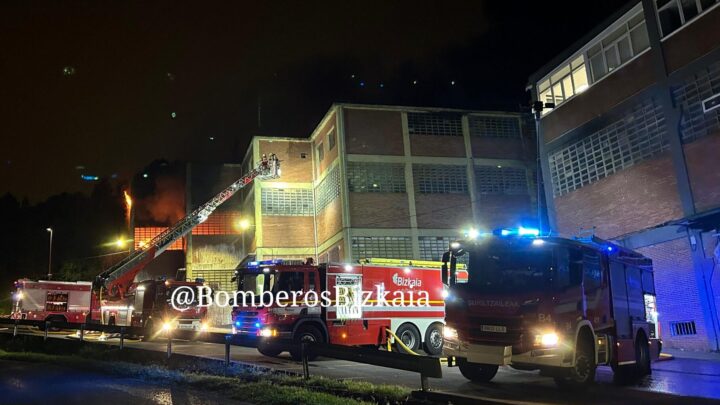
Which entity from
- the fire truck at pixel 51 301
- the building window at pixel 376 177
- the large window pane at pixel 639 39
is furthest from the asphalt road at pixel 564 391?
the fire truck at pixel 51 301

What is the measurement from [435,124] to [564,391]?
23.9m

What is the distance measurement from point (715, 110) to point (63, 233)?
256ft

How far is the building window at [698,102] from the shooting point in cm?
1531

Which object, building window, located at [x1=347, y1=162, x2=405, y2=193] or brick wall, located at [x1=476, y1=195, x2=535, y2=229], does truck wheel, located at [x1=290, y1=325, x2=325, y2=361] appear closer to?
building window, located at [x1=347, y1=162, x2=405, y2=193]

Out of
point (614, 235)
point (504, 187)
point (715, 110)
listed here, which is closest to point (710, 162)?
point (715, 110)

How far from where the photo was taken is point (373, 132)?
30.3 m

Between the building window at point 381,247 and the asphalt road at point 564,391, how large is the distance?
15.4 meters

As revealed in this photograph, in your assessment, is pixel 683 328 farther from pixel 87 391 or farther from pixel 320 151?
pixel 320 151

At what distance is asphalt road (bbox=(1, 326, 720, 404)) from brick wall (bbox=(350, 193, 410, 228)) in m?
15.9

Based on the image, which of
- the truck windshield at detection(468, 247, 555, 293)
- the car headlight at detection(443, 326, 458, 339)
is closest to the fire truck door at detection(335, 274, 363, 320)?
the car headlight at detection(443, 326, 458, 339)

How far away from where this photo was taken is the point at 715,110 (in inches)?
600

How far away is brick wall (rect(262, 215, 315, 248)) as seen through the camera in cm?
3403

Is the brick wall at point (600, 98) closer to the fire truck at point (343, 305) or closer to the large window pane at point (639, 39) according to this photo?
the large window pane at point (639, 39)

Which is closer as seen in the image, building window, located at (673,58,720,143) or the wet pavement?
the wet pavement
